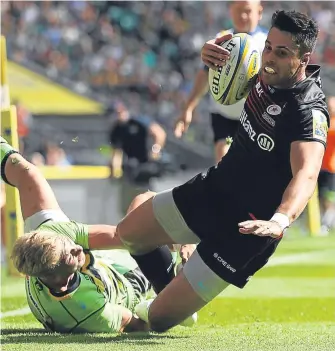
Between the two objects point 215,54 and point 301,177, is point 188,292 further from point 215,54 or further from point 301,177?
point 215,54

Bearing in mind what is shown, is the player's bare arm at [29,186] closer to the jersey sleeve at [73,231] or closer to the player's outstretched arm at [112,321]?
the jersey sleeve at [73,231]

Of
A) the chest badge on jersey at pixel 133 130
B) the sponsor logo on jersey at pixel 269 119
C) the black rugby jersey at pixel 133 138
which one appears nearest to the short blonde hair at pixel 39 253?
the sponsor logo on jersey at pixel 269 119

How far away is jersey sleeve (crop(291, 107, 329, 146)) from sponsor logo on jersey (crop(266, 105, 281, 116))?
0.46ft

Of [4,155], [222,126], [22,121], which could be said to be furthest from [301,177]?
[22,121]

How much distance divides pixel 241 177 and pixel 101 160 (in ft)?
50.2

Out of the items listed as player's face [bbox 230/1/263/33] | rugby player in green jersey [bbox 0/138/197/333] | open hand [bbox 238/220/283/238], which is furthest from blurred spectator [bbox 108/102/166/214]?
open hand [bbox 238/220/283/238]

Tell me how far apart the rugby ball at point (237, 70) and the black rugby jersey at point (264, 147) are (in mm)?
252

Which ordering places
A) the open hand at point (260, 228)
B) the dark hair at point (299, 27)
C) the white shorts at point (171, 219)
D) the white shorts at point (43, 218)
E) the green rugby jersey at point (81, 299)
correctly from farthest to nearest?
1. the white shorts at point (43, 218)
2. the white shorts at point (171, 219)
3. the green rugby jersey at point (81, 299)
4. the dark hair at point (299, 27)
5. the open hand at point (260, 228)

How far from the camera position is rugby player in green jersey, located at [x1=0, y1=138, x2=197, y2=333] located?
5246mm

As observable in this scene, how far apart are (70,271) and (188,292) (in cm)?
70

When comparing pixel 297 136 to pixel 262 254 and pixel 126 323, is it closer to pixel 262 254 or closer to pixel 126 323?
pixel 262 254

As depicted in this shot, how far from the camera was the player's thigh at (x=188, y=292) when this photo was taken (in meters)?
5.34

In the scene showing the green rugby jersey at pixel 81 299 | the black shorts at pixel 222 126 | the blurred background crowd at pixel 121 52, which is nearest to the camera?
the green rugby jersey at pixel 81 299

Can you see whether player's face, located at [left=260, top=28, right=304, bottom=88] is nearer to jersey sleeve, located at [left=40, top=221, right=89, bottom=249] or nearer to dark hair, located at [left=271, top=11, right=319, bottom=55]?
dark hair, located at [left=271, top=11, right=319, bottom=55]
